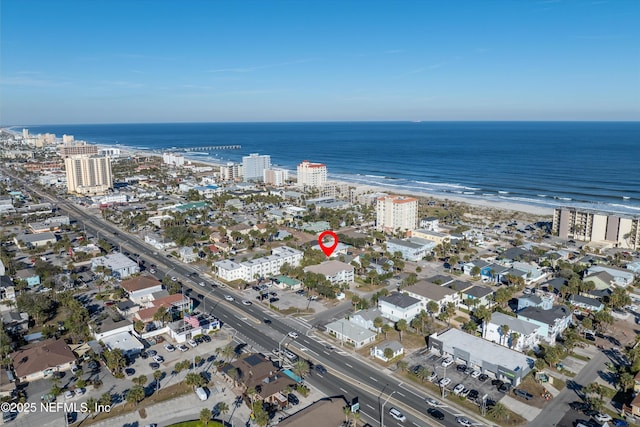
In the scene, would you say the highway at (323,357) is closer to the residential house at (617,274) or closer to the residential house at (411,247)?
the residential house at (411,247)

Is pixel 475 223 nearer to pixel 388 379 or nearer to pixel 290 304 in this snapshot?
pixel 290 304

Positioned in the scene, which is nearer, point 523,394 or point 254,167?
point 523,394

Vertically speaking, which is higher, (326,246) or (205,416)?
(326,246)

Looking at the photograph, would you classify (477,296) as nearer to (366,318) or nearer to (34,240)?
(366,318)

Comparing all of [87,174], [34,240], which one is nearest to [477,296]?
[34,240]

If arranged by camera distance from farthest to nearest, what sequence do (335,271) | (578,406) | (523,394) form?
1. (335,271)
2. (523,394)
3. (578,406)

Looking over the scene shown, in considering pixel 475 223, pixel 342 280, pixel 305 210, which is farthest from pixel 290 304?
pixel 475 223
